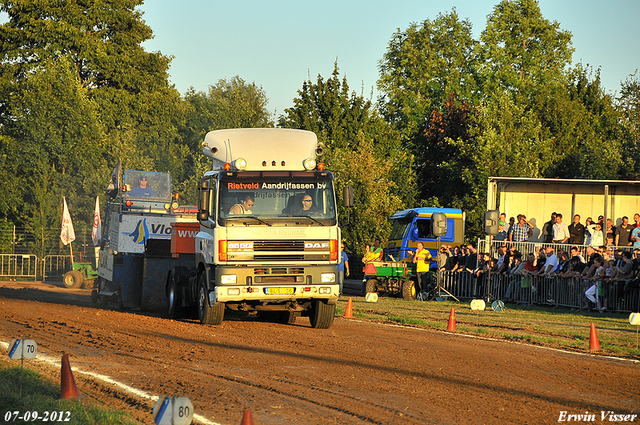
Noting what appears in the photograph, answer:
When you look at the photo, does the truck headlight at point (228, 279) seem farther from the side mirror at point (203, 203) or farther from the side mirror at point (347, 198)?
the side mirror at point (347, 198)

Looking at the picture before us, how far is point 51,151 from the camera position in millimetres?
49375

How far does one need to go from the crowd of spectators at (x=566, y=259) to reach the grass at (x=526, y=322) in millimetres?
815

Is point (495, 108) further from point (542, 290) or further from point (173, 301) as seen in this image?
point (173, 301)

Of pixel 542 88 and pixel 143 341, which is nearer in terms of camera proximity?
pixel 143 341

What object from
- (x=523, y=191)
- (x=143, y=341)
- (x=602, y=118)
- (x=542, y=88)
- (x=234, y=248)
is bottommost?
(x=143, y=341)

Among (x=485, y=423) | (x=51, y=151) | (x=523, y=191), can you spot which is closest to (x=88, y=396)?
(x=485, y=423)

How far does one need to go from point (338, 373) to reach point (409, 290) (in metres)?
16.6

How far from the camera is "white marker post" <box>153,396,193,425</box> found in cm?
485

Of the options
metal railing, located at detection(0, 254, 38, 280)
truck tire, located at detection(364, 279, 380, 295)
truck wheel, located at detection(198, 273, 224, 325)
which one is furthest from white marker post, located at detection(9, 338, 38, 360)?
metal railing, located at detection(0, 254, 38, 280)

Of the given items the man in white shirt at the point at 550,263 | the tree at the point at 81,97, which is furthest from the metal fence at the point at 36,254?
the man in white shirt at the point at 550,263

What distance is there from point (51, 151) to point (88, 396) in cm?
4437

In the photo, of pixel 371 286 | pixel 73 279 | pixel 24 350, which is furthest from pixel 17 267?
pixel 24 350

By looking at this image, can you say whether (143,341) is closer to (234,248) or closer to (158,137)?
(234,248)

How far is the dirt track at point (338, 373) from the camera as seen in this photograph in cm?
759
